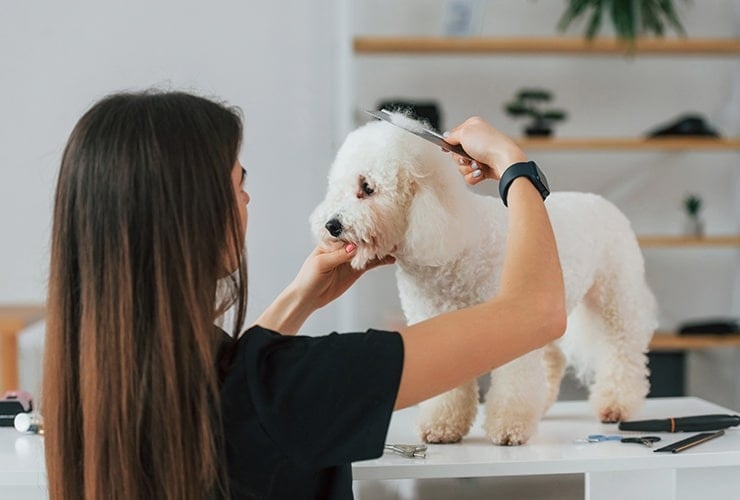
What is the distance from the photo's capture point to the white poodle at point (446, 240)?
4.42ft

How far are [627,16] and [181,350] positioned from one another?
2883 mm

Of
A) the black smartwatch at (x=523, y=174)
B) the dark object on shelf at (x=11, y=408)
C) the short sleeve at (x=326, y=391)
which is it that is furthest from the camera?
the dark object on shelf at (x=11, y=408)

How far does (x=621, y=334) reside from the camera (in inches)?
63.6

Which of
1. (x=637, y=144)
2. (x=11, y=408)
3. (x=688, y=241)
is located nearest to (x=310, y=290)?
(x=11, y=408)

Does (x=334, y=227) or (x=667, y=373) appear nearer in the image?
(x=334, y=227)

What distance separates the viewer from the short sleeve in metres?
0.93

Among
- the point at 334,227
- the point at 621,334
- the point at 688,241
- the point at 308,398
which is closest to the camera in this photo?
the point at 308,398

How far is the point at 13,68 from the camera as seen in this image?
3520mm

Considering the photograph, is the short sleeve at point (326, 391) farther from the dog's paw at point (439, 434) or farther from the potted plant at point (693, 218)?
the potted plant at point (693, 218)

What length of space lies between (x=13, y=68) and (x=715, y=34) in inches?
103

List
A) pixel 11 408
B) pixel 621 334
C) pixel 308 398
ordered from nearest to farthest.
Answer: pixel 308 398, pixel 11 408, pixel 621 334

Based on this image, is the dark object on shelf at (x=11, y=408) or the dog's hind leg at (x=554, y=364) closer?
the dark object on shelf at (x=11, y=408)

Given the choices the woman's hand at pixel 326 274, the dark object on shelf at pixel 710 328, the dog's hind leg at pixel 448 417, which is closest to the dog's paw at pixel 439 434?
the dog's hind leg at pixel 448 417

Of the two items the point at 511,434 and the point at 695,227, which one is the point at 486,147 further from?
the point at 695,227
